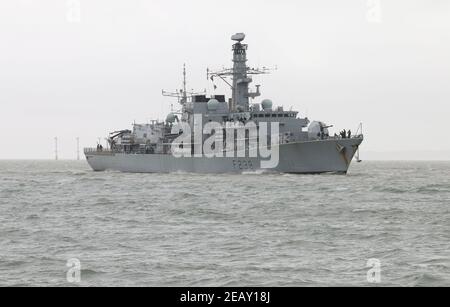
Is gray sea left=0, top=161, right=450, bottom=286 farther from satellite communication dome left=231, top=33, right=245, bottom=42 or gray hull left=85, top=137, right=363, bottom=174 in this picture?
satellite communication dome left=231, top=33, right=245, bottom=42

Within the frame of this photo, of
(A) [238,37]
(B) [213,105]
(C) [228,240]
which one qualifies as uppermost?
(A) [238,37]

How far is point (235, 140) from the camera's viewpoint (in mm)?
65875

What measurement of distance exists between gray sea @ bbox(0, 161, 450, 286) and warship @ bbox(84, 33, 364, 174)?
2109 centimetres

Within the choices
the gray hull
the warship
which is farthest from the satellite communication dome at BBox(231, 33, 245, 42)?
the gray hull

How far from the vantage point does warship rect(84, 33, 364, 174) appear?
60.8m

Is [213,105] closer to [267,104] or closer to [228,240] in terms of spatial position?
[267,104]

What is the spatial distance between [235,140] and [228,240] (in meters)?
44.1

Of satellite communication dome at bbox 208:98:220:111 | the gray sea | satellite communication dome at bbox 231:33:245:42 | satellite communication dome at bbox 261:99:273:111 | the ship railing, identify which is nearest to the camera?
the gray sea

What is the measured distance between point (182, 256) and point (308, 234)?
5.77 m

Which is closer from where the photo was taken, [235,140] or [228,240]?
[228,240]

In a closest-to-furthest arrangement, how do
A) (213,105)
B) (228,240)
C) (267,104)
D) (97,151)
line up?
(228,240), (213,105), (267,104), (97,151)

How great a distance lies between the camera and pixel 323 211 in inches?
1216

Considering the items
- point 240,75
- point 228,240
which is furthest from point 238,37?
point 228,240

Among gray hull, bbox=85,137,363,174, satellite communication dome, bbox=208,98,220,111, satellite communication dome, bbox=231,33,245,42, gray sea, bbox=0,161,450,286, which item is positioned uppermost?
Answer: satellite communication dome, bbox=231,33,245,42
